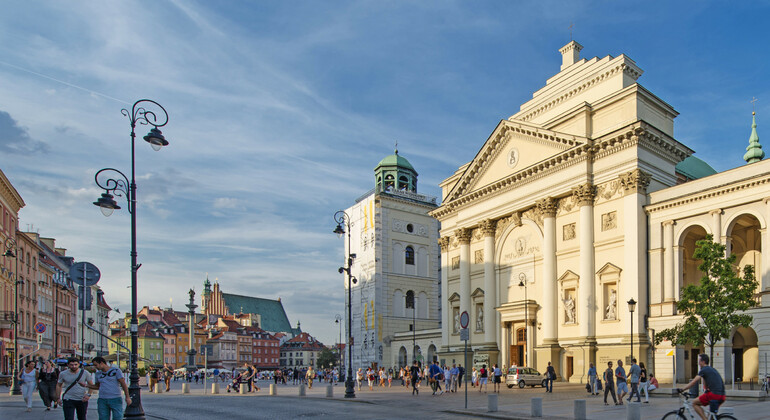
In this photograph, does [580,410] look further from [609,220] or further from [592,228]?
[592,228]

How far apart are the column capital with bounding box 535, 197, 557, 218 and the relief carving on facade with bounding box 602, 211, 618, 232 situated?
3.92 m

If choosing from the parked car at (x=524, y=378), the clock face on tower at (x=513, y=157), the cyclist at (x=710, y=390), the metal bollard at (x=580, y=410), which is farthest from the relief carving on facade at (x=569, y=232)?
the cyclist at (x=710, y=390)

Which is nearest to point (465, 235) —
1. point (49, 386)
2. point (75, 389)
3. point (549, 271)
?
point (549, 271)

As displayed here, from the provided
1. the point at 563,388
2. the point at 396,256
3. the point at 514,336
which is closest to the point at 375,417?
the point at 563,388

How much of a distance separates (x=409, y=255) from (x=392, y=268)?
3.73 meters

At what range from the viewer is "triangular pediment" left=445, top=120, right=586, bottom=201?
140 ft

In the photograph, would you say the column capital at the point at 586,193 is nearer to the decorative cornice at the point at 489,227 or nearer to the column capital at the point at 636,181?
the column capital at the point at 636,181

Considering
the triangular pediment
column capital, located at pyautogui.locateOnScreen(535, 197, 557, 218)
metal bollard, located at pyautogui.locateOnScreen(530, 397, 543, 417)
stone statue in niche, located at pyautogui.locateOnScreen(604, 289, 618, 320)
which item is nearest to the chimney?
the triangular pediment

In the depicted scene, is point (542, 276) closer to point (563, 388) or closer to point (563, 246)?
point (563, 246)

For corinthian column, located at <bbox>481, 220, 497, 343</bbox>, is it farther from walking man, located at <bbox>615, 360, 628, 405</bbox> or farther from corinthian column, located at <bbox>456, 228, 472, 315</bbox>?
walking man, located at <bbox>615, 360, 628, 405</bbox>

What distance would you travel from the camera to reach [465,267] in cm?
5134

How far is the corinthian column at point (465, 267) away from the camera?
5109 centimetres

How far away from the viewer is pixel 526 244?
45.5 metres

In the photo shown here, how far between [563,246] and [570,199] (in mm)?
3180
